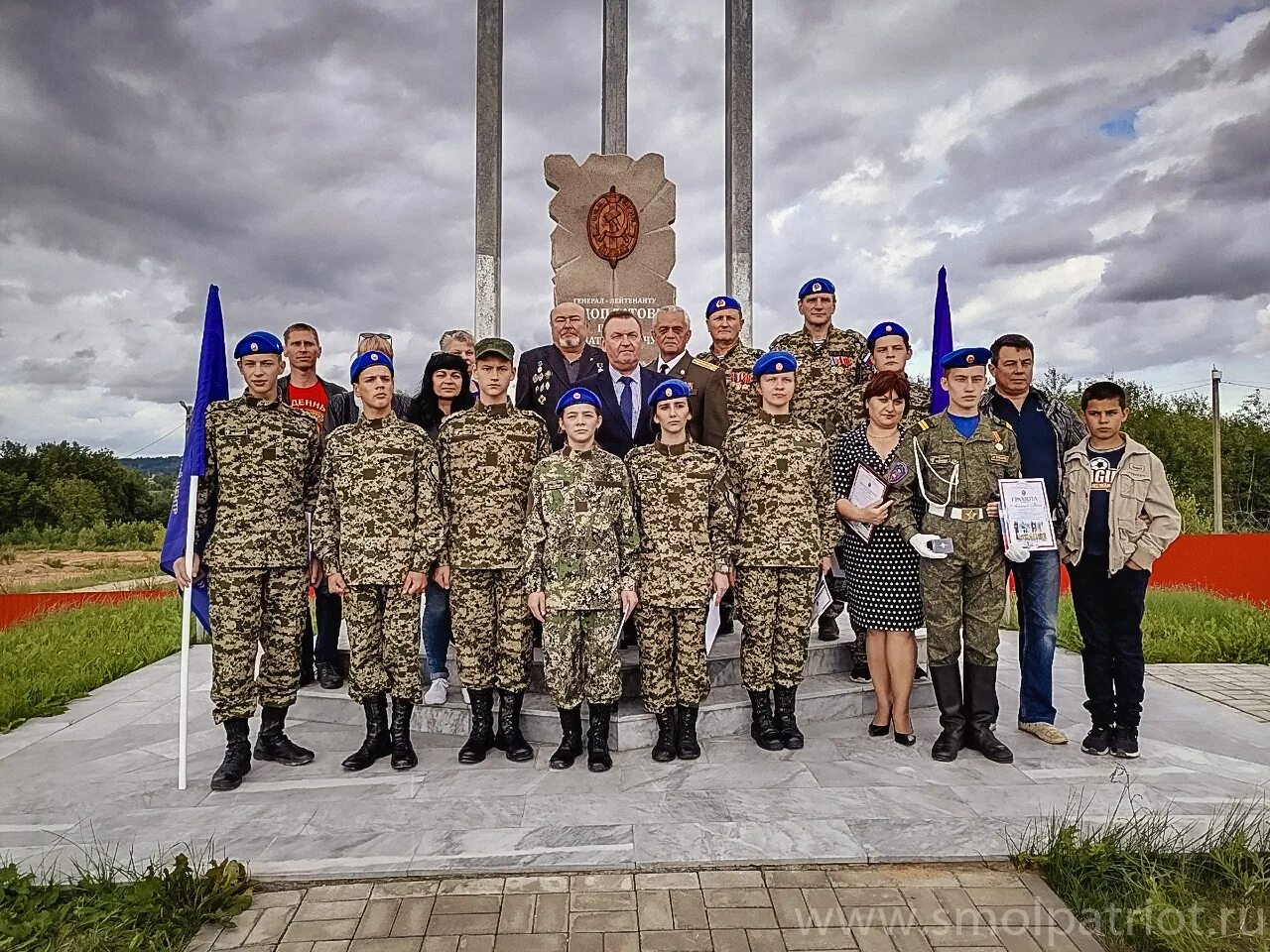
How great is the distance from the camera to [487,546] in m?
3.57

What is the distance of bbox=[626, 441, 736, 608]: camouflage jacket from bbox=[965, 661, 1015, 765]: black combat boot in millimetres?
1280

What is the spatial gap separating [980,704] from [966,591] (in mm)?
538

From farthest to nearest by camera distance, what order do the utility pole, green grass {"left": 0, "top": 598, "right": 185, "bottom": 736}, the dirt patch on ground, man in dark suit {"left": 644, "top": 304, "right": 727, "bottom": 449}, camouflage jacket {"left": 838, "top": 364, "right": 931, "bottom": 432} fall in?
the utility pole → the dirt patch on ground → green grass {"left": 0, "top": 598, "right": 185, "bottom": 736} → man in dark suit {"left": 644, "top": 304, "right": 727, "bottom": 449} → camouflage jacket {"left": 838, "top": 364, "right": 931, "bottom": 432}

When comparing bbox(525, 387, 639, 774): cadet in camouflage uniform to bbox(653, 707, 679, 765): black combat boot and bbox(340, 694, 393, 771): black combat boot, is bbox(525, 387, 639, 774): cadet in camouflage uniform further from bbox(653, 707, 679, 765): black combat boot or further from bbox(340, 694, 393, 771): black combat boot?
bbox(340, 694, 393, 771): black combat boot

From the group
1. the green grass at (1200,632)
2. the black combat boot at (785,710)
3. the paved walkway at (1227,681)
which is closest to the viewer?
the black combat boot at (785,710)

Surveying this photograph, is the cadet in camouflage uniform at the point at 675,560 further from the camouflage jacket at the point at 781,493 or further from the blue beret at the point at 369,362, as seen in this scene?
the blue beret at the point at 369,362

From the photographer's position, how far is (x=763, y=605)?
3648 mm

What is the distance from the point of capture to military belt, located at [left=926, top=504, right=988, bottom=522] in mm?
3537

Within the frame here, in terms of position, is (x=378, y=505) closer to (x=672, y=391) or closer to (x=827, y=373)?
(x=672, y=391)

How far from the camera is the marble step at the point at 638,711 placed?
12.4 feet

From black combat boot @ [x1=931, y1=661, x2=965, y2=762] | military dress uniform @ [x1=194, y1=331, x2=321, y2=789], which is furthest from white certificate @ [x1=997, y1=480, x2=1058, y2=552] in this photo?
military dress uniform @ [x1=194, y1=331, x2=321, y2=789]

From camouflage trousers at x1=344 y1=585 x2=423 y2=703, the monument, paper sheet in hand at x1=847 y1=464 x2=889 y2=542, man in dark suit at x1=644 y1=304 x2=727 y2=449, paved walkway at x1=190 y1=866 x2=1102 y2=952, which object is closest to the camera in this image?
paved walkway at x1=190 y1=866 x2=1102 y2=952

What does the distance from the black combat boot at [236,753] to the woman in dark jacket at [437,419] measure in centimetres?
85

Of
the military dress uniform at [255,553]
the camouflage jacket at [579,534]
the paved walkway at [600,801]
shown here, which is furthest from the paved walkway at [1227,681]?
the military dress uniform at [255,553]
